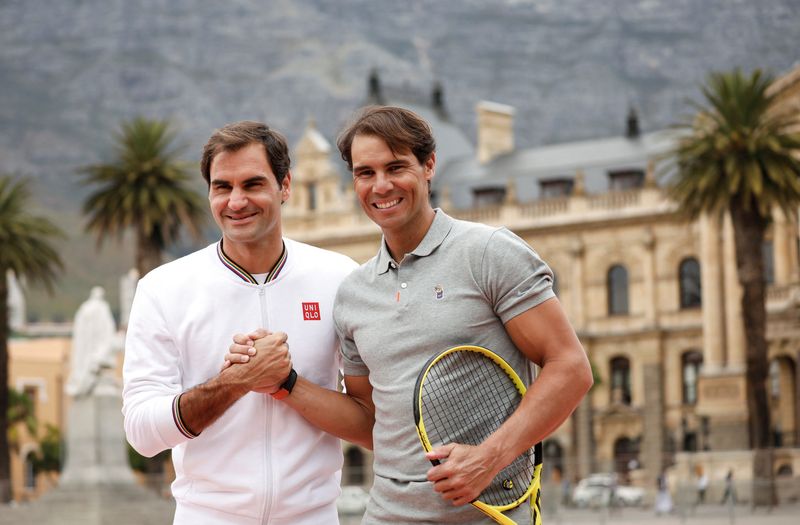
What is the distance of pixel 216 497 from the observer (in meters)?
4.71

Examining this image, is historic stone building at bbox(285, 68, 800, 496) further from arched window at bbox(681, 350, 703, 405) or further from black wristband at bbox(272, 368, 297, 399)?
black wristband at bbox(272, 368, 297, 399)

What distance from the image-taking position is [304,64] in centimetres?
15075

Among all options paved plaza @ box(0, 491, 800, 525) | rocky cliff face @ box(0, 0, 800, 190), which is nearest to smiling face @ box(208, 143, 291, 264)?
paved plaza @ box(0, 491, 800, 525)

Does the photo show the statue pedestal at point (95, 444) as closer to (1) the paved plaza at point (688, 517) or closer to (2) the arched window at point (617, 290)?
(1) the paved plaza at point (688, 517)

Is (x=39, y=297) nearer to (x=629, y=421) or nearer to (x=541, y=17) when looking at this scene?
(x=541, y=17)

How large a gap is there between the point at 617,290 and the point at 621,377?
12.4 feet

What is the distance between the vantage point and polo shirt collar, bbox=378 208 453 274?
14.7 feet

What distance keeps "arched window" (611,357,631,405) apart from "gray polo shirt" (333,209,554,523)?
5975cm

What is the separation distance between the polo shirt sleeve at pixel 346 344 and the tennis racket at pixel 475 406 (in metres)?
0.46

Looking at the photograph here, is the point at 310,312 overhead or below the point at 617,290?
below

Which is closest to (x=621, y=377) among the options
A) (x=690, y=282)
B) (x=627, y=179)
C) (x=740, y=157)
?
(x=690, y=282)

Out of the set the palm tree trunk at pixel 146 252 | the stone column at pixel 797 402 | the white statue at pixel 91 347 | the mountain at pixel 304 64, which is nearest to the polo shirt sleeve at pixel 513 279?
the white statue at pixel 91 347

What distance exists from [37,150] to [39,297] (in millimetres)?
17144

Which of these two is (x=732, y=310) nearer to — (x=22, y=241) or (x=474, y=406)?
(x=22, y=241)
